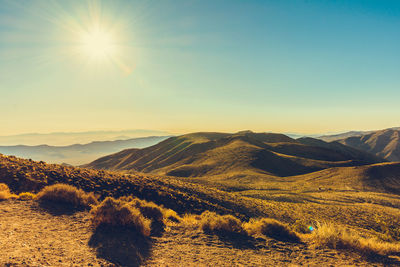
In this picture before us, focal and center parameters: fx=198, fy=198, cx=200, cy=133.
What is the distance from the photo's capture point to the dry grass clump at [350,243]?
7.64 metres

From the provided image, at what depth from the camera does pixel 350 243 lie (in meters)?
7.95

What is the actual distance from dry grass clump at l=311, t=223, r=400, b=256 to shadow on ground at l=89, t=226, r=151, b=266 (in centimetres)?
729

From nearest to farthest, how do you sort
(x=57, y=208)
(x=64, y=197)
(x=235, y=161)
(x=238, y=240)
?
(x=238, y=240)
(x=57, y=208)
(x=64, y=197)
(x=235, y=161)

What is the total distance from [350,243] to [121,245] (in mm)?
8955

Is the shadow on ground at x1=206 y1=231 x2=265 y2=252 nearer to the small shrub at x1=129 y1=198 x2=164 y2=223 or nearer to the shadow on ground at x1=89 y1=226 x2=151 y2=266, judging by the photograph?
the small shrub at x1=129 y1=198 x2=164 y2=223

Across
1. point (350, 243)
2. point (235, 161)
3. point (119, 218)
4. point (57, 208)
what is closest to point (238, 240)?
point (350, 243)

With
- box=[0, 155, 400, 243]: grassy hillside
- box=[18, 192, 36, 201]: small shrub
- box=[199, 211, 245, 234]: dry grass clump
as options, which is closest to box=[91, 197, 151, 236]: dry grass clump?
box=[199, 211, 245, 234]: dry grass clump

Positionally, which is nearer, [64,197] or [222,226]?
[222,226]

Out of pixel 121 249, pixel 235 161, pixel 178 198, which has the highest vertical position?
pixel 121 249

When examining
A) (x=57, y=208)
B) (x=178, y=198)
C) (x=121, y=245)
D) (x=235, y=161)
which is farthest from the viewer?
(x=235, y=161)

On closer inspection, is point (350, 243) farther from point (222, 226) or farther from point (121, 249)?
point (121, 249)

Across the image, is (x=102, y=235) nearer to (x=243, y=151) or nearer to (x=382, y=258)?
(x=382, y=258)

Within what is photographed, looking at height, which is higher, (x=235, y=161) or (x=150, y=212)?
(x=150, y=212)

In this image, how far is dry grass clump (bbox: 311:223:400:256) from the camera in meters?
7.64
